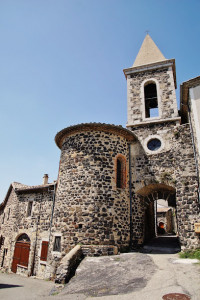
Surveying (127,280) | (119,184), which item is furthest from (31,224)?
(127,280)

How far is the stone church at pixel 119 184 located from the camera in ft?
33.4

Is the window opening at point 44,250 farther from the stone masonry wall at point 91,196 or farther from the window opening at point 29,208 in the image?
the stone masonry wall at point 91,196

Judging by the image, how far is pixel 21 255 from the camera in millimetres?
14656

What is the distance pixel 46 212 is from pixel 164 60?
13259mm

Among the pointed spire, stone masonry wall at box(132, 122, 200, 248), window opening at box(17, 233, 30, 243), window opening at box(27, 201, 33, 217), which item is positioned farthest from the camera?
the pointed spire

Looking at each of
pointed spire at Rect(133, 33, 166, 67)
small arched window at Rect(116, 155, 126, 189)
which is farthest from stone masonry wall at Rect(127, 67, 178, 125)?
small arched window at Rect(116, 155, 126, 189)

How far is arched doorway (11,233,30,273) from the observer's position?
1433 cm

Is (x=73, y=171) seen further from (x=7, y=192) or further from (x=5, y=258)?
(x=7, y=192)

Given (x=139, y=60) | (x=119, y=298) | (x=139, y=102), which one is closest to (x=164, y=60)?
(x=139, y=60)

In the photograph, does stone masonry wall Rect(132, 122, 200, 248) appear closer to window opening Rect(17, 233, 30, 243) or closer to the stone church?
the stone church

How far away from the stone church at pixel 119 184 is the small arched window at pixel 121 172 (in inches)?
2.1

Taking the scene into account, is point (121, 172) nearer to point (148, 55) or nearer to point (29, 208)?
point (29, 208)

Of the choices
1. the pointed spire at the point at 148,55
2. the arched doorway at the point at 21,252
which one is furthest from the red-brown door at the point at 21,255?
the pointed spire at the point at 148,55

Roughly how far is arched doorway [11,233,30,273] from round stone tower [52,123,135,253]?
5.03 metres
